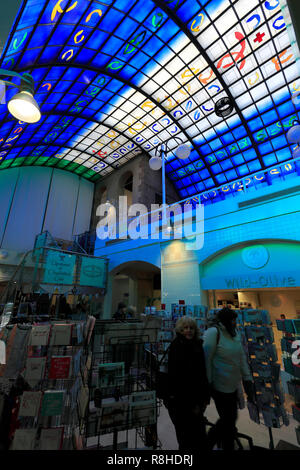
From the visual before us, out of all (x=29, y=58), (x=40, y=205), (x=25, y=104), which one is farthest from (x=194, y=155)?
(x=25, y=104)

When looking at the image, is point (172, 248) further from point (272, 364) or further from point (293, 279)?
point (272, 364)

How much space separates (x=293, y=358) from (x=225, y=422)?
1.63m

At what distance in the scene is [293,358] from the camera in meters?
3.17

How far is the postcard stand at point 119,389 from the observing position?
2004 millimetres

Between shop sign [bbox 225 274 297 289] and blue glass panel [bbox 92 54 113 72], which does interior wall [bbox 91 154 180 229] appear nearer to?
blue glass panel [bbox 92 54 113 72]

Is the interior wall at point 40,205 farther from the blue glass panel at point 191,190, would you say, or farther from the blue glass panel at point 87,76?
the blue glass panel at point 191,190

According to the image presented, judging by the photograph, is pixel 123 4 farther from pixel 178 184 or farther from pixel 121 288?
pixel 121 288

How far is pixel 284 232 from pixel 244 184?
2589 millimetres

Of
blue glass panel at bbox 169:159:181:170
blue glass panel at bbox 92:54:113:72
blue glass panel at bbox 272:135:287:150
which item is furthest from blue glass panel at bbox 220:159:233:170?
blue glass panel at bbox 92:54:113:72

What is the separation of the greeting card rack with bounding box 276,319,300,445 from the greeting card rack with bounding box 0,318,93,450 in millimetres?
2936

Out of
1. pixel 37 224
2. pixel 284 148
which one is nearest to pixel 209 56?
pixel 284 148

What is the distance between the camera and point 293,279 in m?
7.27

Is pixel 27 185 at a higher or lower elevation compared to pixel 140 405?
higher

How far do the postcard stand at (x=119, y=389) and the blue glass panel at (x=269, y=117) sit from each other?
16.7 meters
